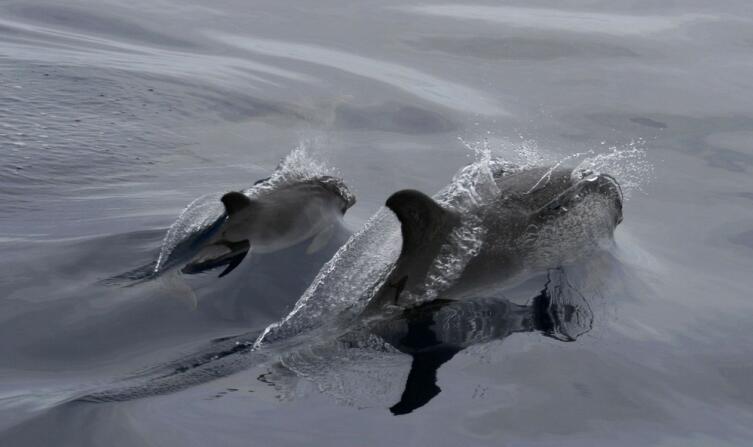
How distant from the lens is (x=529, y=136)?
43.5ft

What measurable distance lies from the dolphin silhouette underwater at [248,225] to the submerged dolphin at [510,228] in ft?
4.62

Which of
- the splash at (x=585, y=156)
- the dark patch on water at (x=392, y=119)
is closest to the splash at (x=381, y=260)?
the splash at (x=585, y=156)

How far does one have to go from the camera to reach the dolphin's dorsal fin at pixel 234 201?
8859 mm

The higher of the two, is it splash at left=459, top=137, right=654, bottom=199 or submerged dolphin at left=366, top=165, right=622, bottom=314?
splash at left=459, top=137, right=654, bottom=199

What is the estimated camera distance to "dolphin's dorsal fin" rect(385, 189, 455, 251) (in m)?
7.56

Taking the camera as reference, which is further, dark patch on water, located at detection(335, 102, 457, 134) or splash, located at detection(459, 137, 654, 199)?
dark patch on water, located at detection(335, 102, 457, 134)

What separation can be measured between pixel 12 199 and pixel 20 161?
1033 millimetres

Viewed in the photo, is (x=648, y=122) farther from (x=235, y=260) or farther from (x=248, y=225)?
(x=235, y=260)

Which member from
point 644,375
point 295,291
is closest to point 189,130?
point 295,291

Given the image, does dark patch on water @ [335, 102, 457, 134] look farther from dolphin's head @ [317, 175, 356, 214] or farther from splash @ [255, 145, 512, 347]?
splash @ [255, 145, 512, 347]

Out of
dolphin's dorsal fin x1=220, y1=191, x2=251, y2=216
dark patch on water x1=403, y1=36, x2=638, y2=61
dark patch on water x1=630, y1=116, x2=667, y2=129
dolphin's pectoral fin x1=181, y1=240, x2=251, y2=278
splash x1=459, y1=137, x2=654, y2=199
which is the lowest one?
dolphin's pectoral fin x1=181, y1=240, x2=251, y2=278

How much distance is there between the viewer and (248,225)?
912 centimetres

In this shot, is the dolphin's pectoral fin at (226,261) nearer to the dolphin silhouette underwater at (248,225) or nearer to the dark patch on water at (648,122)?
the dolphin silhouette underwater at (248,225)

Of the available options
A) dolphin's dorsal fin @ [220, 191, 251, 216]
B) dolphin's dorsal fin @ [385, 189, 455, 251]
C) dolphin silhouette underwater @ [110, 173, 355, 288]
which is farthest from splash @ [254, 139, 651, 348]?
dolphin's dorsal fin @ [220, 191, 251, 216]
